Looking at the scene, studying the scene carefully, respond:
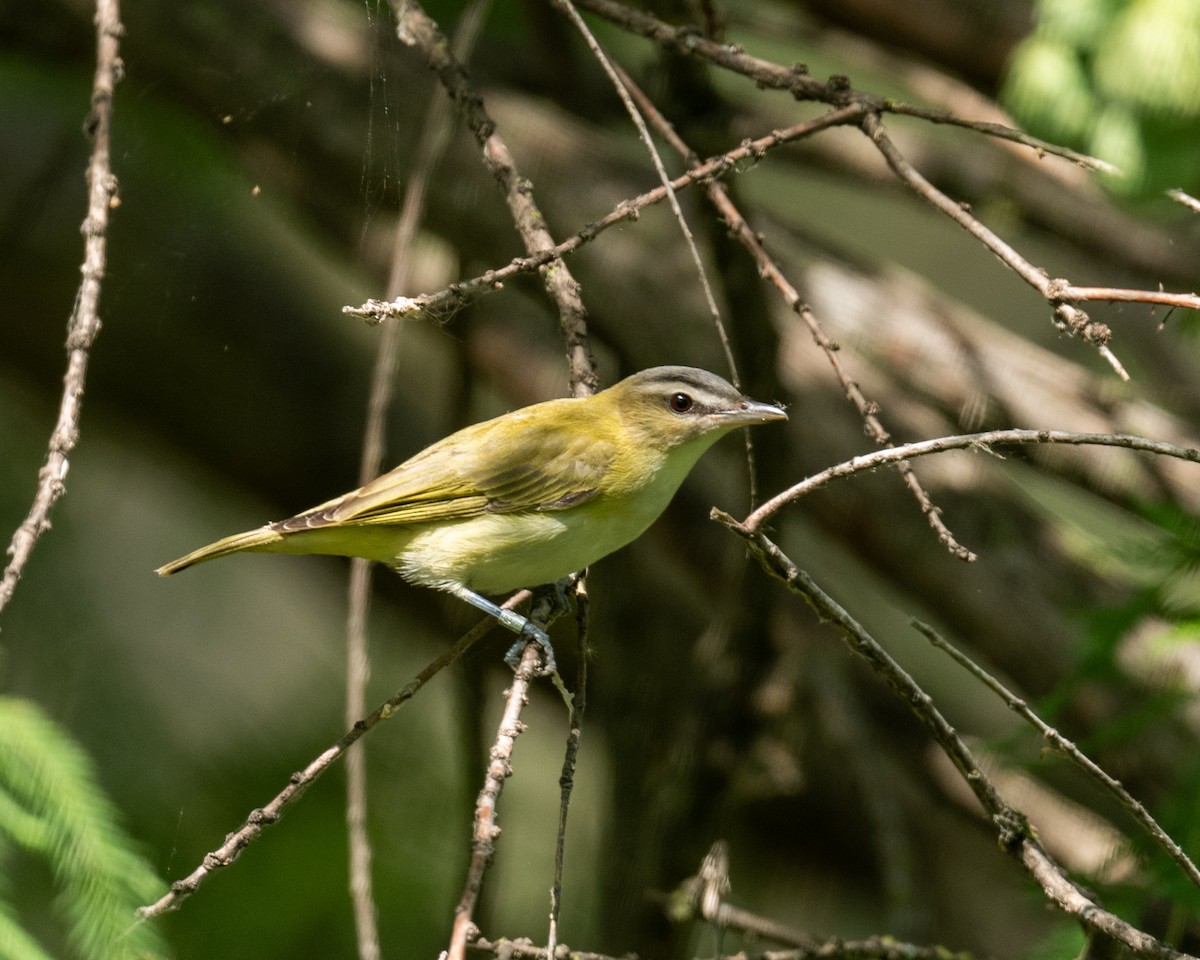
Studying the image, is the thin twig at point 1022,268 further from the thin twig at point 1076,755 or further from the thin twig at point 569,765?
the thin twig at point 569,765

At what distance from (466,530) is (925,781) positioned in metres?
2.54

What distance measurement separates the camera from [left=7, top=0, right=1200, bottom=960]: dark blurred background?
311 cm

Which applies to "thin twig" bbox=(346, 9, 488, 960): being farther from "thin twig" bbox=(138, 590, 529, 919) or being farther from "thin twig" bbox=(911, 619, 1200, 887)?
"thin twig" bbox=(911, 619, 1200, 887)

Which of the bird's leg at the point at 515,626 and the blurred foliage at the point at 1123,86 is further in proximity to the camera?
the blurred foliage at the point at 1123,86

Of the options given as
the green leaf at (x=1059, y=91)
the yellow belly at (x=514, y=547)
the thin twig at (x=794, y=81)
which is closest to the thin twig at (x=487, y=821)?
the yellow belly at (x=514, y=547)

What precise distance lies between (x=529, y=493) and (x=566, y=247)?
2.82ft

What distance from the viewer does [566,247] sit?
1702 mm

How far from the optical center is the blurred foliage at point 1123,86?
2.24 metres

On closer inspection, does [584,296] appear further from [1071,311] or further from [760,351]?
[1071,311]

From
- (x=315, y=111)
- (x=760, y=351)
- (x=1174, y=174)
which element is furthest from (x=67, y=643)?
(x=1174, y=174)

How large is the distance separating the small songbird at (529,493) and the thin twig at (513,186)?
0.17 metres

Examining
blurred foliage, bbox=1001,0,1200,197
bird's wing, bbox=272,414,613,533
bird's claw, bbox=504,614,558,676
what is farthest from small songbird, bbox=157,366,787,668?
blurred foliage, bbox=1001,0,1200,197

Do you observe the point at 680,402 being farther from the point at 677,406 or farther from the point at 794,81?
the point at 794,81

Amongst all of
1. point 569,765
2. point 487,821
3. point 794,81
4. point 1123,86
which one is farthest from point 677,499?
point 487,821
